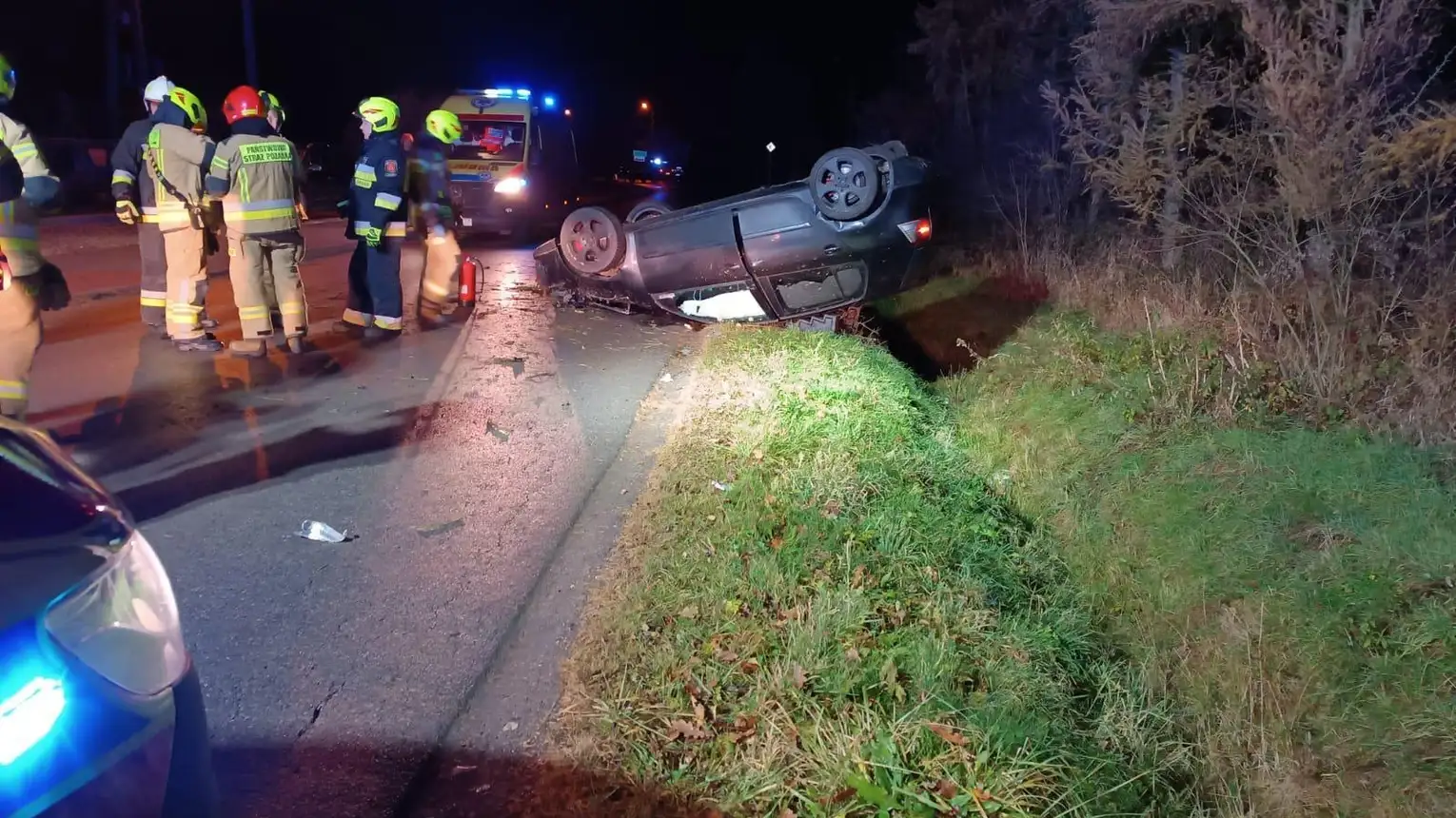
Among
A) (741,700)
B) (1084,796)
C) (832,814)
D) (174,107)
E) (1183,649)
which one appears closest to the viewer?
(832,814)

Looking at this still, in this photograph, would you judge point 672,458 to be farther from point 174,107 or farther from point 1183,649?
point 174,107

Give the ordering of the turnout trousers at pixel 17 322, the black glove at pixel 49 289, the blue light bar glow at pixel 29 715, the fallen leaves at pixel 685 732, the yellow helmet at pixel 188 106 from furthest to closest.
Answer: the yellow helmet at pixel 188 106
the black glove at pixel 49 289
the turnout trousers at pixel 17 322
the fallen leaves at pixel 685 732
the blue light bar glow at pixel 29 715

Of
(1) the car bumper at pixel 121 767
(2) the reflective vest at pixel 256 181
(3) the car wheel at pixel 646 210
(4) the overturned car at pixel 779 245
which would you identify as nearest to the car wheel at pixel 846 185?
(4) the overturned car at pixel 779 245

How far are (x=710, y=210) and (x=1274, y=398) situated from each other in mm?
4189

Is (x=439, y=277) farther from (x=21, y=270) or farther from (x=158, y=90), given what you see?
(x=21, y=270)

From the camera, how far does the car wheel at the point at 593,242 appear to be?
909cm

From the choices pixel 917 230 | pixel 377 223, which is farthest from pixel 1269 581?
pixel 377 223

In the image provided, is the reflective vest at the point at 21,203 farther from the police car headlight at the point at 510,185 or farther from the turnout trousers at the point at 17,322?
the police car headlight at the point at 510,185

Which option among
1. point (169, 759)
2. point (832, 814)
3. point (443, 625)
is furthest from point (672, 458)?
point (169, 759)

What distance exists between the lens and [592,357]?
8.43 metres

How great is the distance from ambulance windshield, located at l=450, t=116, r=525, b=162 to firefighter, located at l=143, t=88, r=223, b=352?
8.99 metres

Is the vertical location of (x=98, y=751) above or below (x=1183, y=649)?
above

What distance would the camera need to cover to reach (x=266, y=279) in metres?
7.75

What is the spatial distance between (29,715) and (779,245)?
668cm
